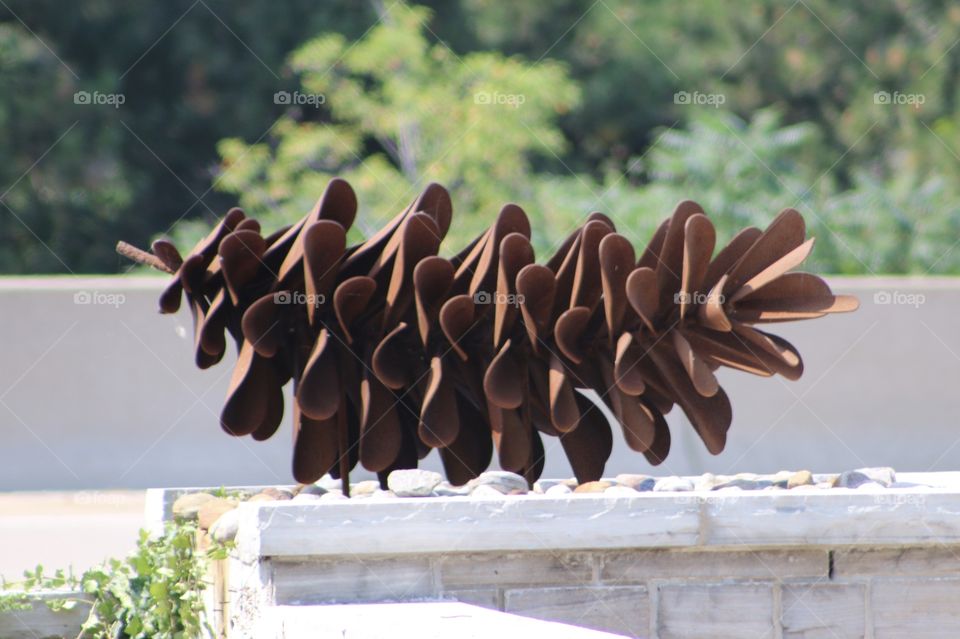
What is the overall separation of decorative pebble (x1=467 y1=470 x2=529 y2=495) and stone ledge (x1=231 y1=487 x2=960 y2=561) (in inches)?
22.2

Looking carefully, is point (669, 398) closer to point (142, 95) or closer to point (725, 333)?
point (725, 333)

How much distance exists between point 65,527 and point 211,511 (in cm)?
441

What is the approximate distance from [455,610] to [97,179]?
18370 millimetres

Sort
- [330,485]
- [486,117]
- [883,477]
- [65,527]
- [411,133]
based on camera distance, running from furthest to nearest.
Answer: [411,133] → [486,117] → [65,527] → [330,485] → [883,477]

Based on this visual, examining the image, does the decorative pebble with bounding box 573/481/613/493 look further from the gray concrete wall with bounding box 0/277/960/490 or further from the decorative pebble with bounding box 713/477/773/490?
the gray concrete wall with bounding box 0/277/960/490

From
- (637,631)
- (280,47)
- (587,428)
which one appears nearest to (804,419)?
(587,428)

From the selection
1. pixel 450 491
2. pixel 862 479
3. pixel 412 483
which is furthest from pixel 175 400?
pixel 862 479

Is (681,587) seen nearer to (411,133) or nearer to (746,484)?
(746,484)

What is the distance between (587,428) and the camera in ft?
12.2

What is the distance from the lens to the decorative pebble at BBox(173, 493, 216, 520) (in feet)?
12.2

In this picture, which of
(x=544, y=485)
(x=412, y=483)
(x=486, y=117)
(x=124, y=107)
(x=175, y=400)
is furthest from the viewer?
(x=124, y=107)

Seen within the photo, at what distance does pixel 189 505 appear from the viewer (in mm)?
3795

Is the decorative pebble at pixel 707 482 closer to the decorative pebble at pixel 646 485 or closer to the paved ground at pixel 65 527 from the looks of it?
the decorative pebble at pixel 646 485

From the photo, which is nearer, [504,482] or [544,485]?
[504,482]
